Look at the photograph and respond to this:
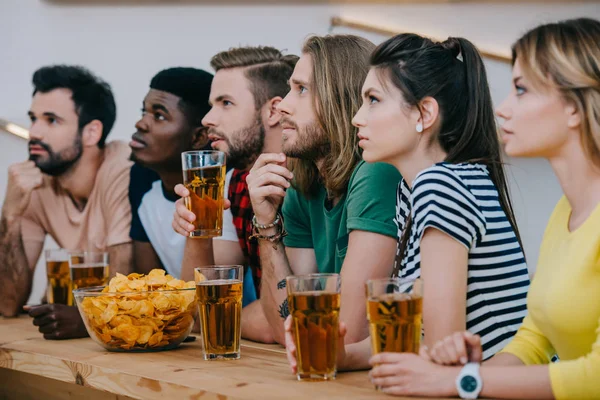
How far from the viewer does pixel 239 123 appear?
8.48ft

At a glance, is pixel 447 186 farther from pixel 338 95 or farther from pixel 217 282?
pixel 338 95

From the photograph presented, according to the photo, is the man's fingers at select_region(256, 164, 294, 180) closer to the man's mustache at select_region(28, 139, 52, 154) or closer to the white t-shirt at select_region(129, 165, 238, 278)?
the white t-shirt at select_region(129, 165, 238, 278)

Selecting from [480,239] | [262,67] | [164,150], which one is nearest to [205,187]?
[480,239]

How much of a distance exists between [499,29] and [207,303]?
2429mm

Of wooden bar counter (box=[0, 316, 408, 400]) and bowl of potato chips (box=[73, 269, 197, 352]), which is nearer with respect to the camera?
wooden bar counter (box=[0, 316, 408, 400])

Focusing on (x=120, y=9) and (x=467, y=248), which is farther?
(x=120, y=9)

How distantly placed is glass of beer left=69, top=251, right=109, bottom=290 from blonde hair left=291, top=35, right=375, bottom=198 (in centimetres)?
69

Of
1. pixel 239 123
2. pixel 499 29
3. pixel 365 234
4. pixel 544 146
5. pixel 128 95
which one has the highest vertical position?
pixel 499 29

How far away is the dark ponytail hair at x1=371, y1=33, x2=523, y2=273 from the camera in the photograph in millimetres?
1593

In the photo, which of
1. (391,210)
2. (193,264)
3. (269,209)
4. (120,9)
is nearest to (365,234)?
(391,210)

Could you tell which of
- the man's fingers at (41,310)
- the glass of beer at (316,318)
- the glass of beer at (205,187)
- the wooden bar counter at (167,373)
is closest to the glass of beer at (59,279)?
the wooden bar counter at (167,373)

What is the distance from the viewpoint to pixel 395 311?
1198mm

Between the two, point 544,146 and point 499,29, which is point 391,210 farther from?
point 499,29

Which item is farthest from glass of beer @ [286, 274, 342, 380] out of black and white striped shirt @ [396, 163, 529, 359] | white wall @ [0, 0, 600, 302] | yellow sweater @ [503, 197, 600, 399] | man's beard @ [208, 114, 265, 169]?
white wall @ [0, 0, 600, 302]
